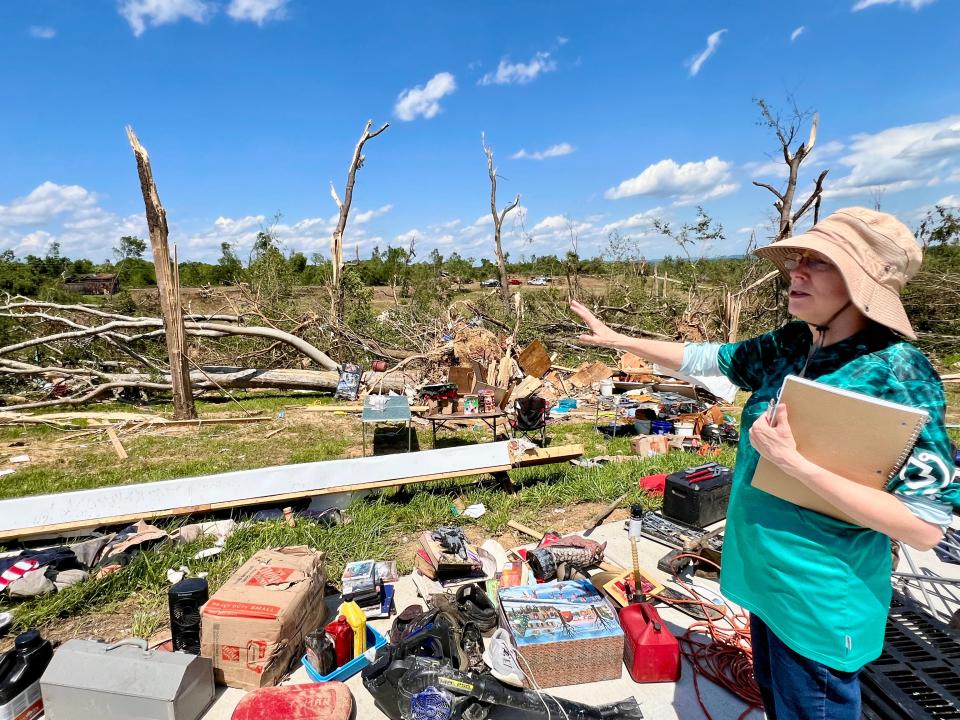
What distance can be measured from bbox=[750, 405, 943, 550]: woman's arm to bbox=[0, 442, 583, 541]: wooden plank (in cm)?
364

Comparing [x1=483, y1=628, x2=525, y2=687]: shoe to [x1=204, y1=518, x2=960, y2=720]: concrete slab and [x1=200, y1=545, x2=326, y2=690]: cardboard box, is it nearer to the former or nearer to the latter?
[x1=204, y1=518, x2=960, y2=720]: concrete slab

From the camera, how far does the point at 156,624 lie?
3104 mm

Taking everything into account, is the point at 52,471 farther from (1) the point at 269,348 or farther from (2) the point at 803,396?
(2) the point at 803,396

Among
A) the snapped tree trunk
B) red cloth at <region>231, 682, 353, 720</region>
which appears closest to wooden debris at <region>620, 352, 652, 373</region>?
the snapped tree trunk

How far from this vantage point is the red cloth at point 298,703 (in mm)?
2275

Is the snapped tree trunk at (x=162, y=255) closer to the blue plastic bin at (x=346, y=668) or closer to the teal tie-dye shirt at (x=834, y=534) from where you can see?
the blue plastic bin at (x=346, y=668)

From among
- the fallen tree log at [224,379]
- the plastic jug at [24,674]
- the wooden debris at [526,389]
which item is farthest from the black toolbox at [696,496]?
the fallen tree log at [224,379]

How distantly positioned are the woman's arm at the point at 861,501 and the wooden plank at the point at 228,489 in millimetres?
3636

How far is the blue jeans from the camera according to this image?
142cm

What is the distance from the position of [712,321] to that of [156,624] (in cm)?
1182

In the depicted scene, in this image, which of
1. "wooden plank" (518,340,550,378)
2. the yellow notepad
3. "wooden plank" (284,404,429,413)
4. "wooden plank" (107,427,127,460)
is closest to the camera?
the yellow notepad

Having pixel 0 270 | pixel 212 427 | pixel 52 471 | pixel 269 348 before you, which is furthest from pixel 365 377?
pixel 0 270

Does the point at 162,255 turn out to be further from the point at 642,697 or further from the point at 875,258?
the point at 875,258

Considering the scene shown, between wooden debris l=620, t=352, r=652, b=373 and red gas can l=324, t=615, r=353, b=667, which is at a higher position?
wooden debris l=620, t=352, r=652, b=373
